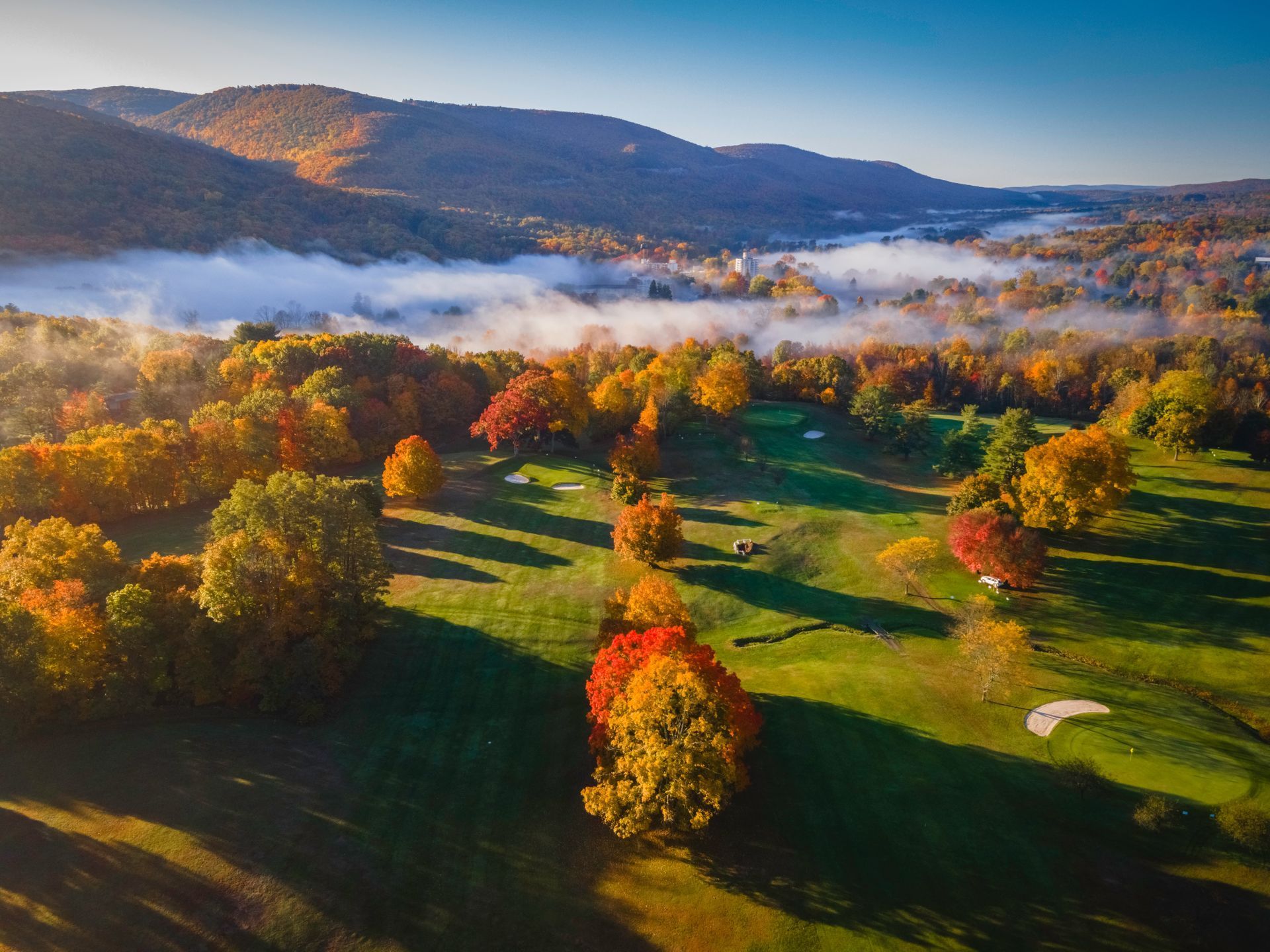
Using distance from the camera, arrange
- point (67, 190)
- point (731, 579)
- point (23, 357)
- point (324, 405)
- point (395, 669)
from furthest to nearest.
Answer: point (67, 190) < point (23, 357) < point (324, 405) < point (731, 579) < point (395, 669)

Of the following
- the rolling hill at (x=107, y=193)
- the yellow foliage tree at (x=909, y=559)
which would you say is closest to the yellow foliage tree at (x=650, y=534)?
Answer: the yellow foliage tree at (x=909, y=559)

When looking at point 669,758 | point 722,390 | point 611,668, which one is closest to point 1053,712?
point 669,758

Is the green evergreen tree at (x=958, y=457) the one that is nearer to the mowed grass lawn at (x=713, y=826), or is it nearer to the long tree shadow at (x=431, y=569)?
the mowed grass lawn at (x=713, y=826)

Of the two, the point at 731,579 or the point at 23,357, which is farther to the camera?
the point at 23,357

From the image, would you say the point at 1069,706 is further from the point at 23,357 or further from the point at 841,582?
the point at 23,357

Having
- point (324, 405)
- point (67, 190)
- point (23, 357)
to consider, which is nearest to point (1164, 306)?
point (324, 405)

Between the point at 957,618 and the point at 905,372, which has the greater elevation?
the point at 905,372

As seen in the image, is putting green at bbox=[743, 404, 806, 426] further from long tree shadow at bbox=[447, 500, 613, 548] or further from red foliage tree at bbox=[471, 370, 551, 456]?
long tree shadow at bbox=[447, 500, 613, 548]
